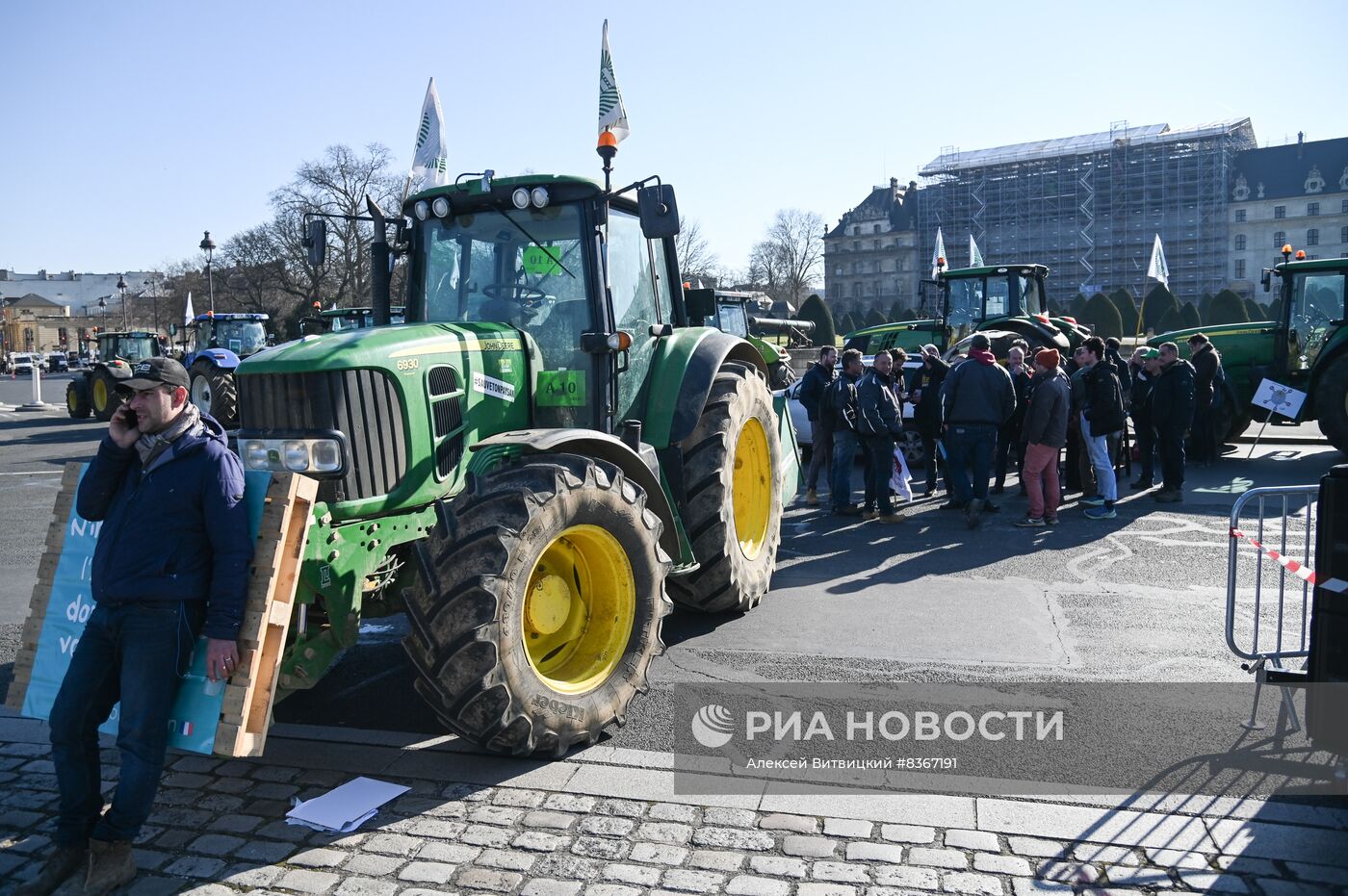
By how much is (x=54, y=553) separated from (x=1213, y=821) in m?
5.12

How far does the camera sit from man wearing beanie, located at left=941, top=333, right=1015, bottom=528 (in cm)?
1004

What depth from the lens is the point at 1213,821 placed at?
13.0ft

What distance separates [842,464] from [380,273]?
607cm

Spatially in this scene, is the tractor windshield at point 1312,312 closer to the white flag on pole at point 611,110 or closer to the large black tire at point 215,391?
the white flag on pole at point 611,110

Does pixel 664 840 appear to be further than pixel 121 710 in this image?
Yes

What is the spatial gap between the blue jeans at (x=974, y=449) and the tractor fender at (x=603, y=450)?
5.25 meters

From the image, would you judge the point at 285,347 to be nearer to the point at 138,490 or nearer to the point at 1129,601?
the point at 138,490

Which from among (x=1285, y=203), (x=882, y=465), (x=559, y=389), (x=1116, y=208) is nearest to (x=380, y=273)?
(x=559, y=389)

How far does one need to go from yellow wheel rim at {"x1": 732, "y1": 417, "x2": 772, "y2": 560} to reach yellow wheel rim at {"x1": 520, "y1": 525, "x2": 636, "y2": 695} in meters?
2.61

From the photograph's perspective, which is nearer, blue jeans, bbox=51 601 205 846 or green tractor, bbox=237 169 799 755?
blue jeans, bbox=51 601 205 846

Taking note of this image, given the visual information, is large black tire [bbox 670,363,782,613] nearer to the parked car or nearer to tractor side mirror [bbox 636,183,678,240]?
tractor side mirror [bbox 636,183,678,240]

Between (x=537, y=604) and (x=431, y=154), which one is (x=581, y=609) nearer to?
(x=537, y=604)

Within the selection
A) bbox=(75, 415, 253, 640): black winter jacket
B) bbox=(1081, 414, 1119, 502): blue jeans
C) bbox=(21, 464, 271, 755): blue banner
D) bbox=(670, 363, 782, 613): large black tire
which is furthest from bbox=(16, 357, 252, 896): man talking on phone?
bbox=(1081, 414, 1119, 502): blue jeans

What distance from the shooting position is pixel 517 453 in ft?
16.7
